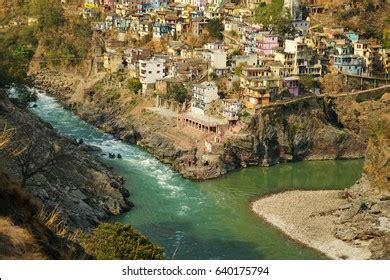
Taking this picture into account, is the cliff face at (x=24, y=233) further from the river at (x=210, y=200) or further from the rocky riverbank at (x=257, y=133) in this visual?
the rocky riverbank at (x=257, y=133)

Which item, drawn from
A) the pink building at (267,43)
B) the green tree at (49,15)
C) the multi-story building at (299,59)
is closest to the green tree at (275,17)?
the pink building at (267,43)

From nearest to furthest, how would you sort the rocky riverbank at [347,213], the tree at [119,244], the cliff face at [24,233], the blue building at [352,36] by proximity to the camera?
the cliff face at [24,233] → the tree at [119,244] → the rocky riverbank at [347,213] → the blue building at [352,36]

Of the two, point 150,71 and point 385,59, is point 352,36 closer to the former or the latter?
point 385,59

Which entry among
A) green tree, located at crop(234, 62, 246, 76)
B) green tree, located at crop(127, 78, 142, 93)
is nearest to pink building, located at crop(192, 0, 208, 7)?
green tree, located at crop(127, 78, 142, 93)

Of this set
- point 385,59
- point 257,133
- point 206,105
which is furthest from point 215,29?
point 257,133

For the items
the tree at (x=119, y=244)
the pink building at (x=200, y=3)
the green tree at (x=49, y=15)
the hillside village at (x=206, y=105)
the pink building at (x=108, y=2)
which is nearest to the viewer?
the tree at (x=119, y=244)

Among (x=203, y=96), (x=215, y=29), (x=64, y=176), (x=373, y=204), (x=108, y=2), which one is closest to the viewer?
(x=64, y=176)
